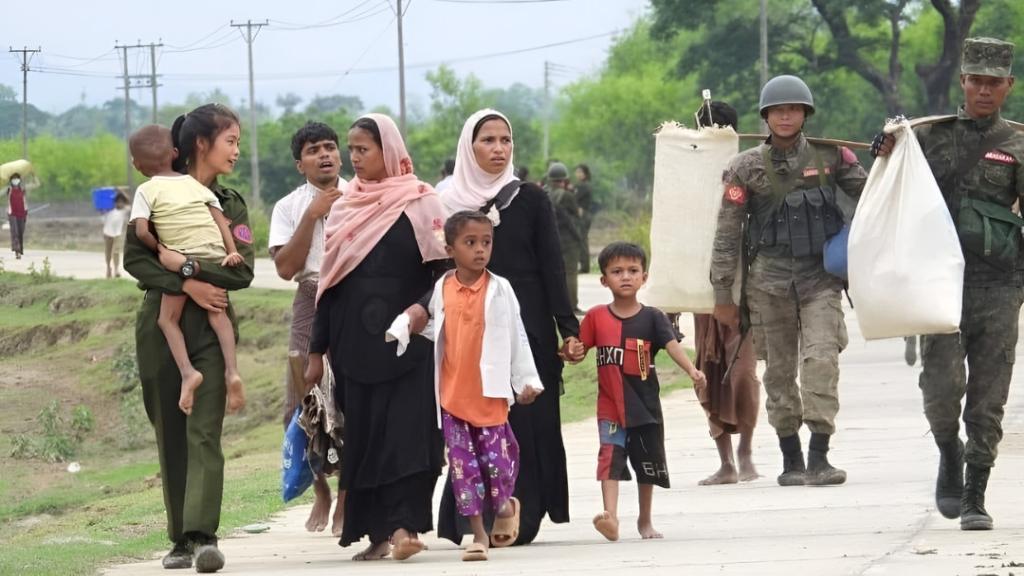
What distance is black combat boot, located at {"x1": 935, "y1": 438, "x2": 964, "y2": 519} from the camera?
8.63 metres

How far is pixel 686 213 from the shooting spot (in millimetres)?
10859

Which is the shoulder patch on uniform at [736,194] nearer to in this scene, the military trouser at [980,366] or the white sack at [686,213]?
the white sack at [686,213]

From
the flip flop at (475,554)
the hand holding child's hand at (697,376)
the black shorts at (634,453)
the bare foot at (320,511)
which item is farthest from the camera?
the bare foot at (320,511)

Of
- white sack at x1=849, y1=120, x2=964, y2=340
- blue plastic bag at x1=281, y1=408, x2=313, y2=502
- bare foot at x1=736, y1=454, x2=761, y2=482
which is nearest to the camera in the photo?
white sack at x1=849, y1=120, x2=964, y2=340

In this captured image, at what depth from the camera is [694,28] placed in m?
58.0

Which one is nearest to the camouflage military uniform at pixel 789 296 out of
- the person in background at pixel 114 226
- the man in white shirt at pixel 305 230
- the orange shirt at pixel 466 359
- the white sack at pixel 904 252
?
the white sack at pixel 904 252

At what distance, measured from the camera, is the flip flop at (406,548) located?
8.23 m

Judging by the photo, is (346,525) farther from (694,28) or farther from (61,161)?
(61,161)

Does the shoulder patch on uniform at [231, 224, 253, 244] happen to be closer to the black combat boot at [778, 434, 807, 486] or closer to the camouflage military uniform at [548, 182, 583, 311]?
the black combat boot at [778, 434, 807, 486]

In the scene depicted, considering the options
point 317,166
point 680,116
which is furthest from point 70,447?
point 680,116

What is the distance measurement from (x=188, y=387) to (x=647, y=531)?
7.01 ft

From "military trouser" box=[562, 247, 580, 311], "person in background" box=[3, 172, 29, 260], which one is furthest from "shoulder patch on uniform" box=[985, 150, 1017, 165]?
"person in background" box=[3, 172, 29, 260]

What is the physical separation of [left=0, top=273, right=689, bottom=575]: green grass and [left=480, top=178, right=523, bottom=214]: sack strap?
2315mm

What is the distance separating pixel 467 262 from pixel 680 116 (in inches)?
3505
